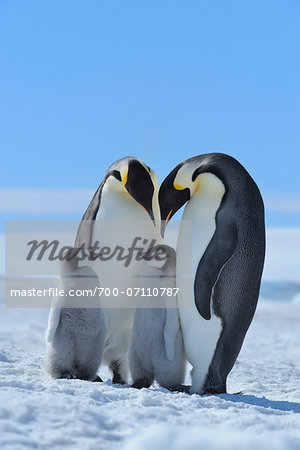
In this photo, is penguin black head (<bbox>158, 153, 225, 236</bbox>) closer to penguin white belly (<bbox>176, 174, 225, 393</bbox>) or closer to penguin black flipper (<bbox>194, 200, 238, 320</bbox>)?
penguin white belly (<bbox>176, 174, 225, 393</bbox>)

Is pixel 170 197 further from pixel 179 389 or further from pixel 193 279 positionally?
pixel 179 389

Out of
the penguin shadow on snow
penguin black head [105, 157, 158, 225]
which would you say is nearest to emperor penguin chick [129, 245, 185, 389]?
the penguin shadow on snow

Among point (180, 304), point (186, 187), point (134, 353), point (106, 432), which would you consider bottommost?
point (106, 432)

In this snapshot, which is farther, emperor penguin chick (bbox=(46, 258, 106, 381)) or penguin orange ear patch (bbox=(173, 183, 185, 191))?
penguin orange ear patch (bbox=(173, 183, 185, 191))

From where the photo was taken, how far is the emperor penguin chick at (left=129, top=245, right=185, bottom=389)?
3.77 metres

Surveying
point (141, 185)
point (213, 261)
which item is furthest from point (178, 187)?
point (213, 261)

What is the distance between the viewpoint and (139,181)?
13.3 ft

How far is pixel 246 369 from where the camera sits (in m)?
5.75

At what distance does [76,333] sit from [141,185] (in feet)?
3.43

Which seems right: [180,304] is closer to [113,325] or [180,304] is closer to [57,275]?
[113,325]

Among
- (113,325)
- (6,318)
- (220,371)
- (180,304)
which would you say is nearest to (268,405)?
(220,371)

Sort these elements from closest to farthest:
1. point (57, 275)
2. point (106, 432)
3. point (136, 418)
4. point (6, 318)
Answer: point (106, 432), point (136, 418), point (57, 275), point (6, 318)

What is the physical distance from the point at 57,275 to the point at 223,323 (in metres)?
1.15

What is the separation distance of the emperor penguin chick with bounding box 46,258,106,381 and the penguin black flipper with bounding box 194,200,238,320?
0.68 metres
